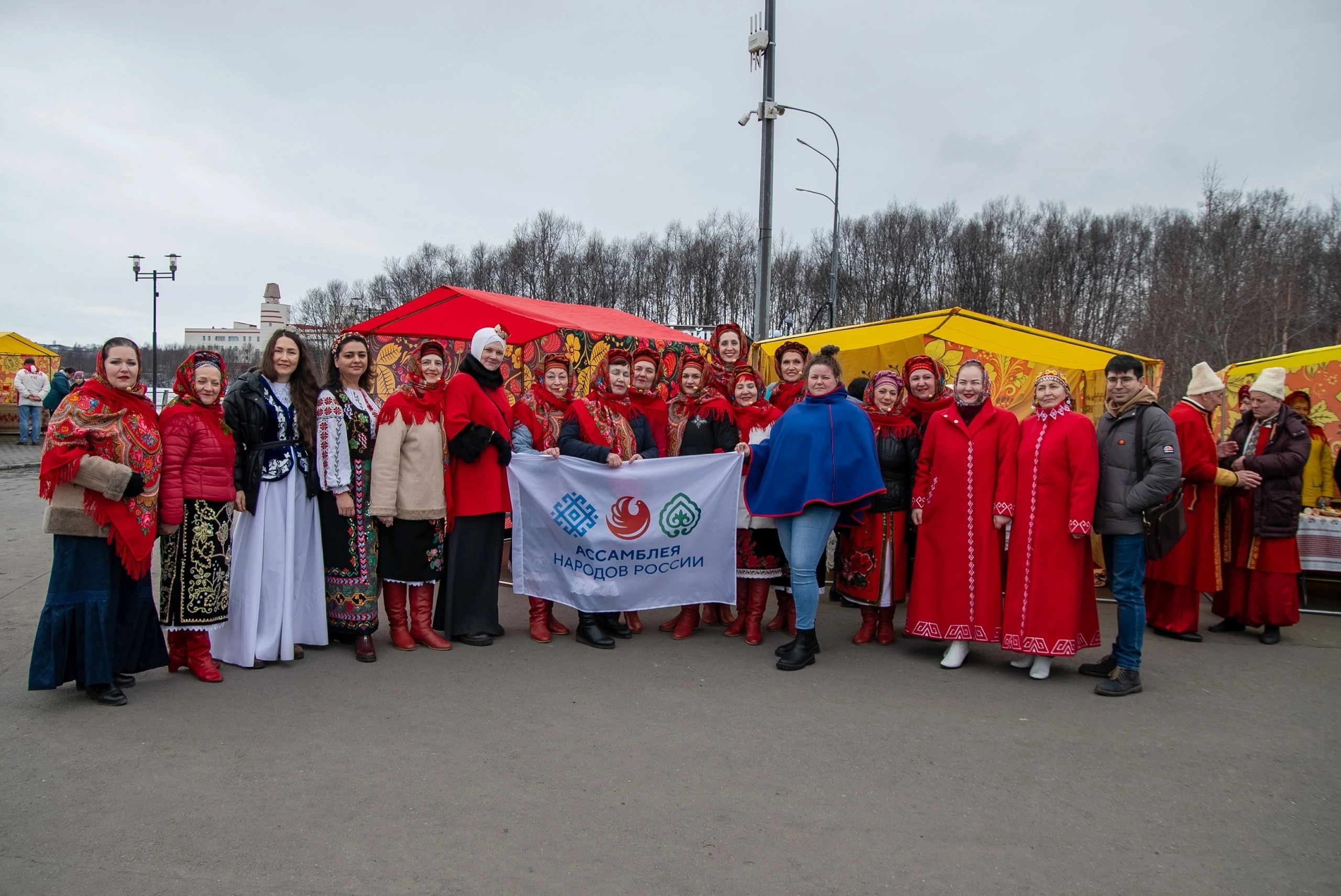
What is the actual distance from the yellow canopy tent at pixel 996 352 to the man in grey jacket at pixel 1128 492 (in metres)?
3.22

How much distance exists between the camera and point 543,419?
583 centimetres

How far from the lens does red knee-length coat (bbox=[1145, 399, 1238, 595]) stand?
6207 mm

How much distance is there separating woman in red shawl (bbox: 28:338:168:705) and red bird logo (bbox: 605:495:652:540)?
9.25 ft

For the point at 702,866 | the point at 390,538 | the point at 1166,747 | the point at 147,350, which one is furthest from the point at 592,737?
the point at 147,350

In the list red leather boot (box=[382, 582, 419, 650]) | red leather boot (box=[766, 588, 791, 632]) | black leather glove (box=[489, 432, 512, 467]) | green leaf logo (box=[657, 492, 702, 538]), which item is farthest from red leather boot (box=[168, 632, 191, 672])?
red leather boot (box=[766, 588, 791, 632])

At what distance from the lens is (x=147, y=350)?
57438 mm

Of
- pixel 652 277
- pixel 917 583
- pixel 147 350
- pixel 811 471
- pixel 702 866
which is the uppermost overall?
pixel 652 277

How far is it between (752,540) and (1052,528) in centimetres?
202

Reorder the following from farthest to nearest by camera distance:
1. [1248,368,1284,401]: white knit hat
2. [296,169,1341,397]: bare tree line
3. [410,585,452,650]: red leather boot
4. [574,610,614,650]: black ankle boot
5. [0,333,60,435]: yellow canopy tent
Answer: [296,169,1341,397]: bare tree line, [0,333,60,435]: yellow canopy tent, [1248,368,1284,401]: white knit hat, [574,610,614,650]: black ankle boot, [410,585,452,650]: red leather boot

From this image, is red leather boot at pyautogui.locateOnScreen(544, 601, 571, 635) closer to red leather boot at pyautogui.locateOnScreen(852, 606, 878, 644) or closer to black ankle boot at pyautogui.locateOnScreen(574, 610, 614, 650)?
black ankle boot at pyautogui.locateOnScreen(574, 610, 614, 650)

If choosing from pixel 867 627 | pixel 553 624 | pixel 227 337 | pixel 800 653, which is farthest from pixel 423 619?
pixel 227 337

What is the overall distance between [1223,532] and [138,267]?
4340 centimetres

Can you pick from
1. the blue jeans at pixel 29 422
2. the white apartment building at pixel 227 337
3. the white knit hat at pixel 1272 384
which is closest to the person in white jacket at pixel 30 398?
the blue jeans at pixel 29 422

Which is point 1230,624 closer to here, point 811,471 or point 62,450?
point 811,471
